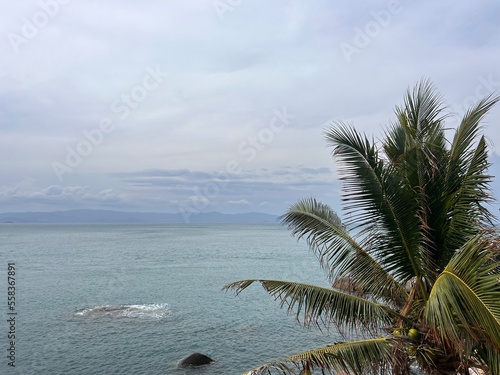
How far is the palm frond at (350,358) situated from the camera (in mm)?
7652

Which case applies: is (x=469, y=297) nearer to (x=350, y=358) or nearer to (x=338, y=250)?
(x=350, y=358)

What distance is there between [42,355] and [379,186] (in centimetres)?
2429

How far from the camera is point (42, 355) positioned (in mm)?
26125

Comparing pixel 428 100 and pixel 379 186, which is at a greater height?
pixel 428 100

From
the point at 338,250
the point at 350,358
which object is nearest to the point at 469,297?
the point at 350,358

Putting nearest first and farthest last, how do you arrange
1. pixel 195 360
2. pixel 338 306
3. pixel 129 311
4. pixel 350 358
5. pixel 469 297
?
pixel 469 297 < pixel 350 358 < pixel 338 306 < pixel 195 360 < pixel 129 311

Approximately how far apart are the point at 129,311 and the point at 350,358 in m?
32.8

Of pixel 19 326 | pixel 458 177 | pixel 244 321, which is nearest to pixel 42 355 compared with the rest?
A: pixel 19 326

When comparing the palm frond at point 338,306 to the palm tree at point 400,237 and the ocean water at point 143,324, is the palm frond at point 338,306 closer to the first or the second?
the palm tree at point 400,237

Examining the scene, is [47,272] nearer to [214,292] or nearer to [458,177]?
[214,292]

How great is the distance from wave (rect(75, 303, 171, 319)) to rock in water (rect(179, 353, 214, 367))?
1154 centimetres

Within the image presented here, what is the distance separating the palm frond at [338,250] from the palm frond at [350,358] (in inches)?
55.1

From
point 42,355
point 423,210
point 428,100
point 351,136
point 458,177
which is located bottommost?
point 42,355

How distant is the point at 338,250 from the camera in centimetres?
948
